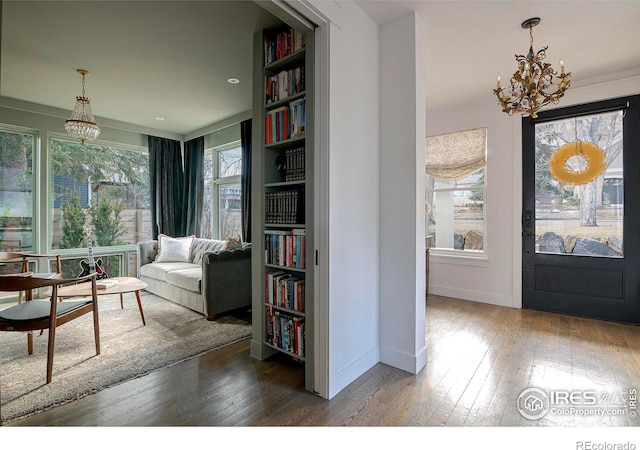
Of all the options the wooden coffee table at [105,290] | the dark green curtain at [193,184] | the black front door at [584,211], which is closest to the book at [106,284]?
the wooden coffee table at [105,290]

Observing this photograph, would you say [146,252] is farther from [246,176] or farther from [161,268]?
[246,176]

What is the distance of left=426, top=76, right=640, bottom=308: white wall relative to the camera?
3922 mm

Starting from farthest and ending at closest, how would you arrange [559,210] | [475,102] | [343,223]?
[475,102] < [559,210] < [343,223]

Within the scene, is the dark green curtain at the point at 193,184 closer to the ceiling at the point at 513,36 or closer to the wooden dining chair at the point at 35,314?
the wooden dining chair at the point at 35,314

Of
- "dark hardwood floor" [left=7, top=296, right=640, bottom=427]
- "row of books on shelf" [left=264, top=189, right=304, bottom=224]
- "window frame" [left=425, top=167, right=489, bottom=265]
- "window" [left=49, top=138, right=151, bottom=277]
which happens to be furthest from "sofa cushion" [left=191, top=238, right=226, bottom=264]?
"window frame" [left=425, top=167, right=489, bottom=265]

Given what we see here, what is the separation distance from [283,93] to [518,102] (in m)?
1.95

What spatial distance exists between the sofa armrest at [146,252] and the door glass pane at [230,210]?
107cm

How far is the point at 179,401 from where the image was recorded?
1977 millimetres

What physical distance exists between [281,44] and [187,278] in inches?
111

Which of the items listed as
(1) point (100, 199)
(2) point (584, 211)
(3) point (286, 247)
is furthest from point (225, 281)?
(2) point (584, 211)

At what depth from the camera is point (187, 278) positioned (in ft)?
12.6

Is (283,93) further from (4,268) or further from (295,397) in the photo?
(4,268)

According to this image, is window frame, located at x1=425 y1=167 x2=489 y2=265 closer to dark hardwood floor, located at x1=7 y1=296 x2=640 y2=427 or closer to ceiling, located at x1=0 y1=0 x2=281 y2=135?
dark hardwood floor, located at x1=7 y1=296 x2=640 y2=427
